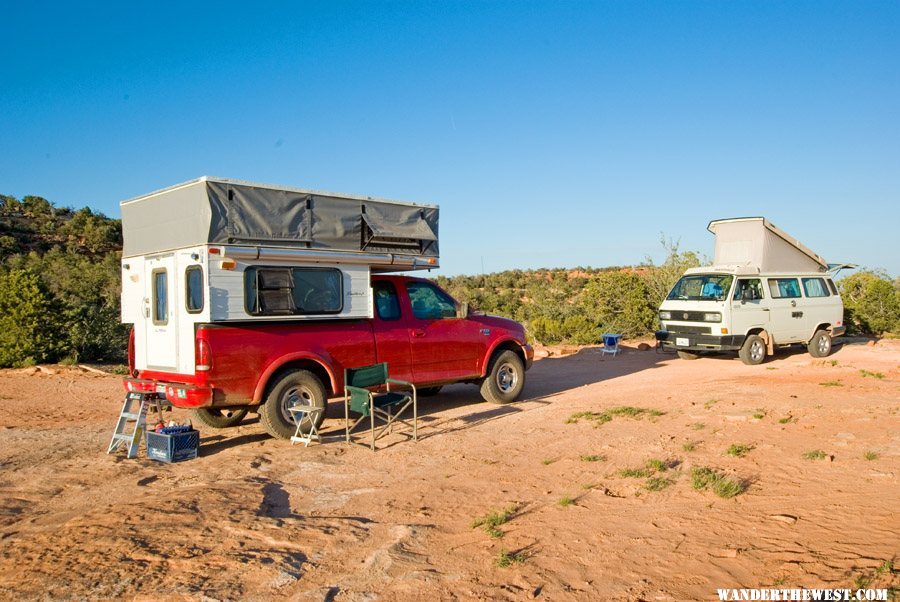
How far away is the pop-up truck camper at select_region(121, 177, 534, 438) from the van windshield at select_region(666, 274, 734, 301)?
7227 mm

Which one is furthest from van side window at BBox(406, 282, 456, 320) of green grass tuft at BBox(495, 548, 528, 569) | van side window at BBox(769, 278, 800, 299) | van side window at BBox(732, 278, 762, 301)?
van side window at BBox(769, 278, 800, 299)

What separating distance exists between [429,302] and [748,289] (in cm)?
827

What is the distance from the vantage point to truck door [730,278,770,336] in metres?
15.0

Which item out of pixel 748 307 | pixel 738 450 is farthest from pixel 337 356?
pixel 748 307

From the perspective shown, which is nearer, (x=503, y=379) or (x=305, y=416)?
(x=305, y=416)

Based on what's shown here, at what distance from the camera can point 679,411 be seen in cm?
951

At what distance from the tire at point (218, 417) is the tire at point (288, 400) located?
3.83 feet

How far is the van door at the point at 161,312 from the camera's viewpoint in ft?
27.6

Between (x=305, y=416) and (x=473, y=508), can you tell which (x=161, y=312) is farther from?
(x=473, y=508)

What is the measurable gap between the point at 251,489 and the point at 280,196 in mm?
3578

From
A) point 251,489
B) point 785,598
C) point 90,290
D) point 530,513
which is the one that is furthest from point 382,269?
point 90,290

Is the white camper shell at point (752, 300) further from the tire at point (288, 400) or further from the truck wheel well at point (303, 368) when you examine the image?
the tire at point (288, 400)

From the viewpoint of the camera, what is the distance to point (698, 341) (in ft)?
50.0

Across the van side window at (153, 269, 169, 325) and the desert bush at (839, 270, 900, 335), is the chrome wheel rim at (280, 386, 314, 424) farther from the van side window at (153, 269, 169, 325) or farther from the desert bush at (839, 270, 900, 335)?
the desert bush at (839, 270, 900, 335)
